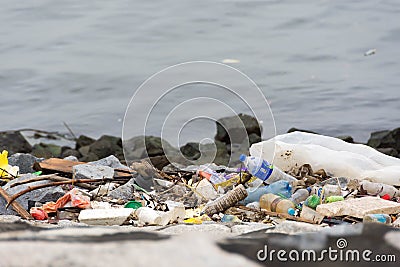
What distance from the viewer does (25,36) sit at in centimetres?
1306

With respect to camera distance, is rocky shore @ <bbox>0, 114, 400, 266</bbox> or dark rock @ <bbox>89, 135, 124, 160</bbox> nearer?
rocky shore @ <bbox>0, 114, 400, 266</bbox>

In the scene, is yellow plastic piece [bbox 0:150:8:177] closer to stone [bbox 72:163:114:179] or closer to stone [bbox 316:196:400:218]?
stone [bbox 72:163:114:179]

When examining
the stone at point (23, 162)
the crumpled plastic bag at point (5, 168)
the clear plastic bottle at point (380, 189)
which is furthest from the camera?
the stone at point (23, 162)

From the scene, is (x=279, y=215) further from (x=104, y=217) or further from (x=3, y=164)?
(x=3, y=164)

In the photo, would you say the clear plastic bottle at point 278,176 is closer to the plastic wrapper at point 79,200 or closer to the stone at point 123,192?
the stone at point 123,192

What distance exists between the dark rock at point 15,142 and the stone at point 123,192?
5551 millimetres

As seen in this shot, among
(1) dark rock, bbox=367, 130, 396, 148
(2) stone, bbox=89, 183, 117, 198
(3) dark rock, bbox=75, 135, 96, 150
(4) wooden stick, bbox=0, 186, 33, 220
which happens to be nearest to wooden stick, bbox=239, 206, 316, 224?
(2) stone, bbox=89, 183, 117, 198

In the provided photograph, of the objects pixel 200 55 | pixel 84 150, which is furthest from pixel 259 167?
pixel 200 55

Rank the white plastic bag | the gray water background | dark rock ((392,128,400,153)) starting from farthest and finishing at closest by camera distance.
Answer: the gray water background < dark rock ((392,128,400,153)) < the white plastic bag

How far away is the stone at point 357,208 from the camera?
317 cm

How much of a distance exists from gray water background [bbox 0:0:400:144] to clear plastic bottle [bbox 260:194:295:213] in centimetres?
635

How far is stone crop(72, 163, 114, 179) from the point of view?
151 inches

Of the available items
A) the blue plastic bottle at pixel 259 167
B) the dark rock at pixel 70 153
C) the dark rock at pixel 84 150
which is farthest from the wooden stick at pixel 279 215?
the dark rock at pixel 70 153

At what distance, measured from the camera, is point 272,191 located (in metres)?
3.61
